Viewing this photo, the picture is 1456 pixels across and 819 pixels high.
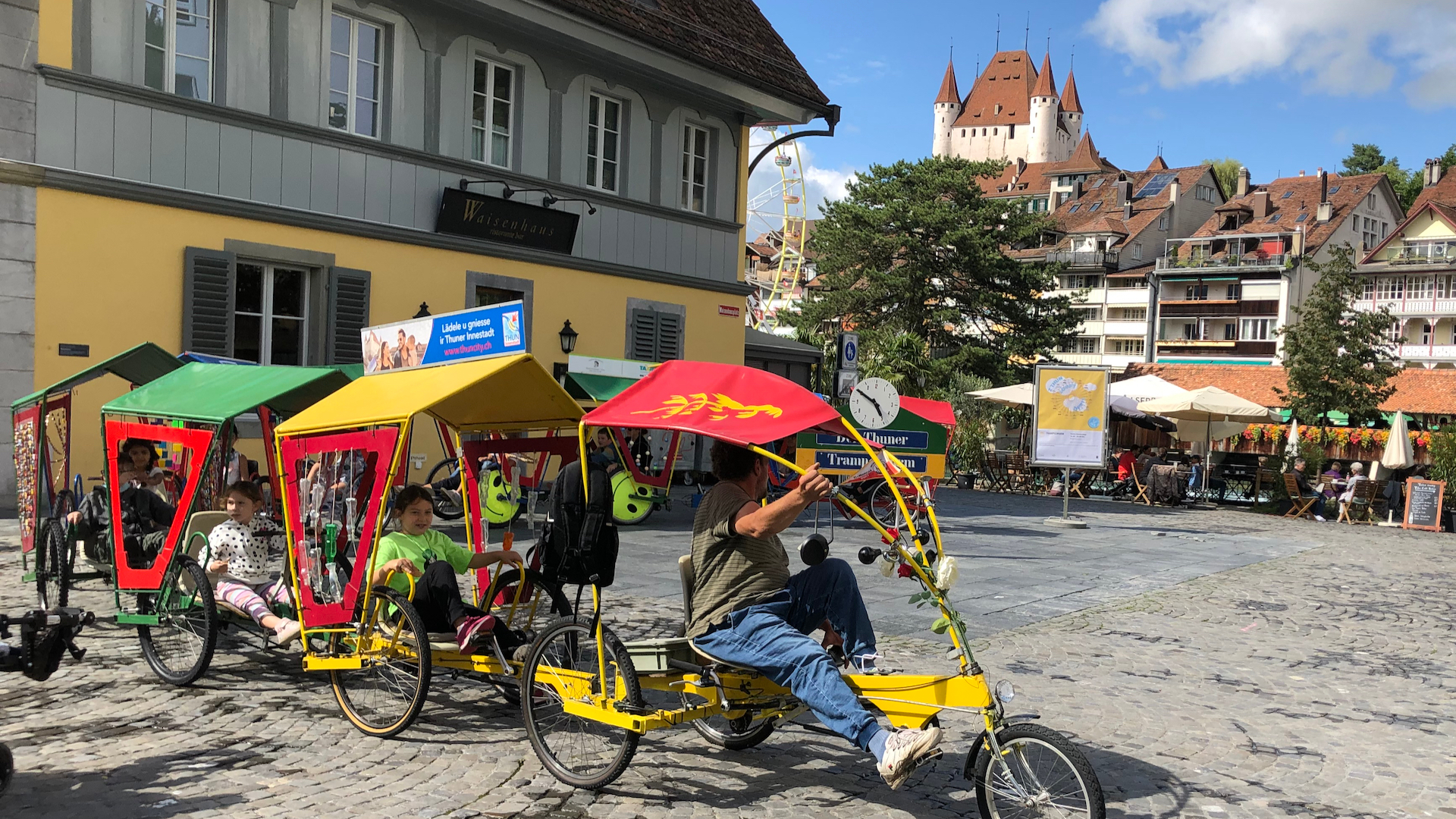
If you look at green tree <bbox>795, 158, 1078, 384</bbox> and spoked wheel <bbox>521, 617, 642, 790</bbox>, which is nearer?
spoked wheel <bbox>521, 617, 642, 790</bbox>

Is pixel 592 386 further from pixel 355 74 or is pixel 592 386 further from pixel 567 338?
pixel 355 74

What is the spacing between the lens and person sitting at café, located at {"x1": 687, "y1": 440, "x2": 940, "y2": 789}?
509 centimetres

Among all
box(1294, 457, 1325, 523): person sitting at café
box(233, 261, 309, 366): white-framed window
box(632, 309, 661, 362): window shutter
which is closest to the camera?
box(233, 261, 309, 366): white-framed window

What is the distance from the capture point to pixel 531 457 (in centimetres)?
879

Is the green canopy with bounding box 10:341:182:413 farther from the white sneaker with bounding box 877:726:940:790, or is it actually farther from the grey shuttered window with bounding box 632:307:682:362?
the grey shuttered window with bounding box 632:307:682:362

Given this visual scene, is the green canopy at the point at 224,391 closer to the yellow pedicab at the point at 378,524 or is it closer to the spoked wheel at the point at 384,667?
the yellow pedicab at the point at 378,524

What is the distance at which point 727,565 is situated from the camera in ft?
18.0

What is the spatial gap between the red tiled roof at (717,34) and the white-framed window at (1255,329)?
212ft

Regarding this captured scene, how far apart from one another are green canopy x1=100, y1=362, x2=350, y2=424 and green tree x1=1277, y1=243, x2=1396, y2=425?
3273 centimetres

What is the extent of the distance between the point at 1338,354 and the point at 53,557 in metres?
35.6

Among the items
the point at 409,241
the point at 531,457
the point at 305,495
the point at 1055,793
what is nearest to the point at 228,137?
the point at 409,241

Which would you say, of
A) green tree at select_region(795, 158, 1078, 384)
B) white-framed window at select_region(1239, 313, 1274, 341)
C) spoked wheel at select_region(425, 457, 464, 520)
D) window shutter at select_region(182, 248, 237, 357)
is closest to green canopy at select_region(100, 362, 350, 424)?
spoked wheel at select_region(425, 457, 464, 520)

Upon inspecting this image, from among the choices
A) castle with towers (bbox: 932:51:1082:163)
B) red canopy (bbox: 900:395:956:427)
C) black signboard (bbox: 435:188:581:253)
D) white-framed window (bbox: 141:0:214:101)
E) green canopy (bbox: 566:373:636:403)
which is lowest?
red canopy (bbox: 900:395:956:427)

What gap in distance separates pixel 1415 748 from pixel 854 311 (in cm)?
5227
